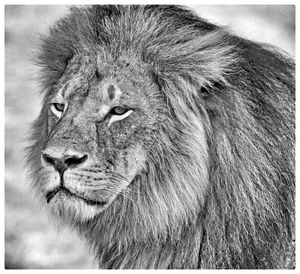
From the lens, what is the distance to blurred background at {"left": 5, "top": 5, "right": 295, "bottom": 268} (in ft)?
13.7

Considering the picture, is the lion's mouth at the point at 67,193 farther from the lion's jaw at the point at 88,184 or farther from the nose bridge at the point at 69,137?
the nose bridge at the point at 69,137

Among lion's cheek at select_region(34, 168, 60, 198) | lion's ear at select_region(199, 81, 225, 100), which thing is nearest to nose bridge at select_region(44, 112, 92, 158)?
lion's cheek at select_region(34, 168, 60, 198)

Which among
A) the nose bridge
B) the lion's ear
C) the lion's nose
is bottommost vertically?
the lion's nose

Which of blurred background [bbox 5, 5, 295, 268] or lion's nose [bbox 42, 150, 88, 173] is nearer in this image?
lion's nose [bbox 42, 150, 88, 173]

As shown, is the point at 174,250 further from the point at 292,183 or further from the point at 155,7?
the point at 155,7

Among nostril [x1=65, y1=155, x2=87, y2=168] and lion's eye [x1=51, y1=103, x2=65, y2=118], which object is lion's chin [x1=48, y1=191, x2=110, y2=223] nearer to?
nostril [x1=65, y1=155, x2=87, y2=168]

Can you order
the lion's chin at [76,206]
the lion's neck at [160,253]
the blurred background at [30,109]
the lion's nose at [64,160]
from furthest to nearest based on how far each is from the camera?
the blurred background at [30,109] < the lion's neck at [160,253] < the lion's chin at [76,206] < the lion's nose at [64,160]

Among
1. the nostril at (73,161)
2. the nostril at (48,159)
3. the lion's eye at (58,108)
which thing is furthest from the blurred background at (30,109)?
the nostril at (73,161)

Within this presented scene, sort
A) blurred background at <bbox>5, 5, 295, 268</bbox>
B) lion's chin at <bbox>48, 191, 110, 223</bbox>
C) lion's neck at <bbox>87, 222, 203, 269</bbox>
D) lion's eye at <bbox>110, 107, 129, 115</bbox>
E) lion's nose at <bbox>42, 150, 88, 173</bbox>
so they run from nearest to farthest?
1. lion's nose at <bbox>42, 150, 88, 173</bbox>
2. lion's chin at <bbox>48, 191, 110, 223</bbox>
3. lion's eye at <bbox>110, 107, 129, 115</bbox>
4. lion's neck at <bbox>87, 222, 203, 269</bbox>
5. blurred background at <bbox>5, 5, 295, 268</bbox>

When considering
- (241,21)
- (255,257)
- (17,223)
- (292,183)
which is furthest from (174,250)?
(241,21)

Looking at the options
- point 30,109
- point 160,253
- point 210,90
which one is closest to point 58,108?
point 30,109

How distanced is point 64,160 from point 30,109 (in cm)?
106

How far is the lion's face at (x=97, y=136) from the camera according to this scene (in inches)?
132

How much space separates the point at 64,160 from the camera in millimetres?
3303
